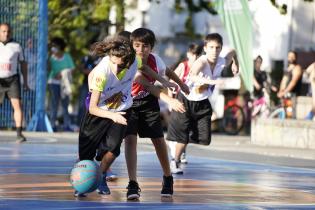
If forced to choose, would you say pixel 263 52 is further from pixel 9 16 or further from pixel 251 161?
pixel 251 161

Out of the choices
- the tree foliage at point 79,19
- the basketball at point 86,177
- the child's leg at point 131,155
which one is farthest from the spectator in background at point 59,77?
the basketball at point 86,177

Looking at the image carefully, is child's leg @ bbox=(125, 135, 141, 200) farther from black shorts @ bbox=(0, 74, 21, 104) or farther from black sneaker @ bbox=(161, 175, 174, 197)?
black shorts @ bbox=(0, 74, 21, 104)

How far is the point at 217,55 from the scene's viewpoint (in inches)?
701

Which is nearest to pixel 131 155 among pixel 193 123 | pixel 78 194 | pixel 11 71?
pixel 78 194

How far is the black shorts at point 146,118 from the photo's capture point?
45.6 ft

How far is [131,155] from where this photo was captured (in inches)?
534

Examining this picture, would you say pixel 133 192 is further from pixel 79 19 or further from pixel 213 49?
pixel 79 19

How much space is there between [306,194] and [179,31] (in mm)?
44802

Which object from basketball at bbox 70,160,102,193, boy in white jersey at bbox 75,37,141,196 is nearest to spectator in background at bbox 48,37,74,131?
boy in white jersey at bbox 75,37,141,196

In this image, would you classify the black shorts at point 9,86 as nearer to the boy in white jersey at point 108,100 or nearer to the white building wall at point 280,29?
the boy in white jersey at point 108,100

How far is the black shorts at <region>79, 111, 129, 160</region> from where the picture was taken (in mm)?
13234

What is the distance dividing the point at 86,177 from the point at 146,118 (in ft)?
4.50

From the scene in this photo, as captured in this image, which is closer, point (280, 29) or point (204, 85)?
point (204, 85)

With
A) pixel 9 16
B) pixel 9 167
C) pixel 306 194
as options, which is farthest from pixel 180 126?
pixel 9 16
